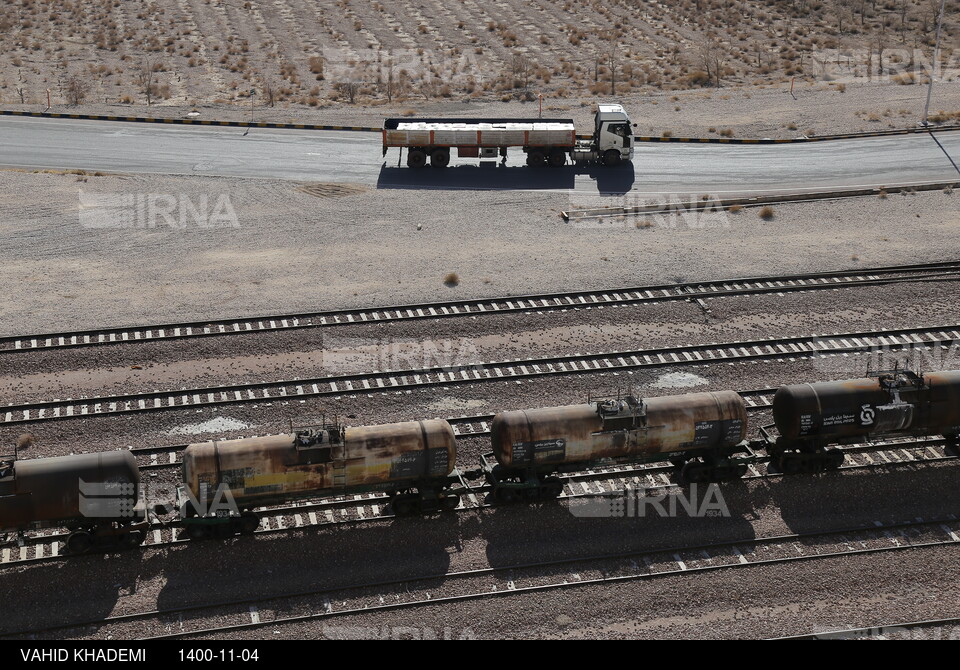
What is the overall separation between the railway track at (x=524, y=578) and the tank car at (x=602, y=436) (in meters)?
2.41

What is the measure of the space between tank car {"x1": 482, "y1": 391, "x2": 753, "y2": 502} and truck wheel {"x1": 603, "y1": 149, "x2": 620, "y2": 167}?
23355 millimetres

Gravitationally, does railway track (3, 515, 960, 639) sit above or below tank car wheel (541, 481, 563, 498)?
below

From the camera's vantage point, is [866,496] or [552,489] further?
[866,496]

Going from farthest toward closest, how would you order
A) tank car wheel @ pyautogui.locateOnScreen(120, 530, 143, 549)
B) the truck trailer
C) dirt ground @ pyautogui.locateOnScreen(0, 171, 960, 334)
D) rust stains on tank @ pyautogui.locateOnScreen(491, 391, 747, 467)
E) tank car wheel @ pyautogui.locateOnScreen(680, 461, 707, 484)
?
the truck trailer
dirt ground @ pyautogui.locateOnScreen(0, 171, 960, 334)
tank car wheel @ pyautogui.locateOnScreen(680, 461, 707, 484)
rust stains on tank @ pyautogui.locateOnScreen(491, 391, 747, 467)
tank car wheel @ pyautogui.locateOnScreen(120, 530, 143, 549)

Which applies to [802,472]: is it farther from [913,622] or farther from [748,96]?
[748,96]

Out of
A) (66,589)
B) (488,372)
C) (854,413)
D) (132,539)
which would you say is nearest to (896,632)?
(854,413)

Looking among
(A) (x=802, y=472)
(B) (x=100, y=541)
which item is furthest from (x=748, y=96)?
(B) (x=100, y=541)

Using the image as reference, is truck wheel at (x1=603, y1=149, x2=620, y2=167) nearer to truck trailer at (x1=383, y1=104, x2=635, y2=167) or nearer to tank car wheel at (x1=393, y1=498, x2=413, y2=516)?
truck trailer at (x1=383, y1=104, x2=635, y2=167)

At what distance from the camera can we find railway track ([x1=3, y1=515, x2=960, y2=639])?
2145 cm

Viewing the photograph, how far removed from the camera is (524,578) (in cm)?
2281

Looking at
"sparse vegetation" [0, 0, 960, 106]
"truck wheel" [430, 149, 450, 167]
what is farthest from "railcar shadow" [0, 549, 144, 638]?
"sparse vegetation" [0, 0, 960, 106]

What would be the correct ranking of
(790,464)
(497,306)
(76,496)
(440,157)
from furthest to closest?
(440,157), (497,306), (790,464), (76,496)

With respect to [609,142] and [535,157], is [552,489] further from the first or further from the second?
[609,142]

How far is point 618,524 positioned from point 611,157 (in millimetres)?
25719
